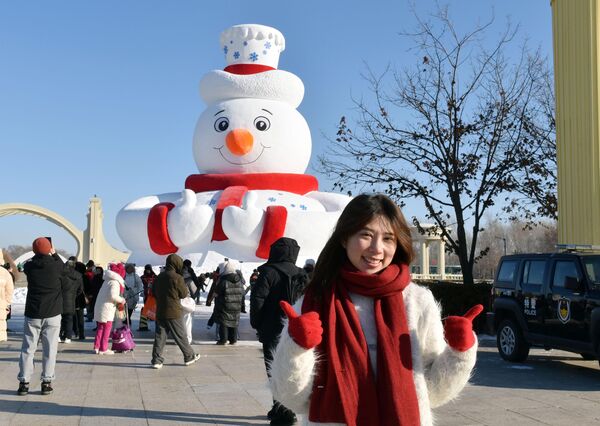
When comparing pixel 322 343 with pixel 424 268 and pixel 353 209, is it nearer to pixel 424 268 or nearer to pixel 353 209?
pixel 353 209

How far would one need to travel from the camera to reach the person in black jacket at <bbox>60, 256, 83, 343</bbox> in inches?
415

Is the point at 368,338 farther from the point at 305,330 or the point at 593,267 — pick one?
the point at 593,267

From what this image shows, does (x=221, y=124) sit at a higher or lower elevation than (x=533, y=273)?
higher

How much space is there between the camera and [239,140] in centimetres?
2358

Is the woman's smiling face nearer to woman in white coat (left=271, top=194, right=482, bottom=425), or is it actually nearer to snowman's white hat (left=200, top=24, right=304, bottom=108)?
woman in white coat (left=271, top=194, right=482, bottom=425)

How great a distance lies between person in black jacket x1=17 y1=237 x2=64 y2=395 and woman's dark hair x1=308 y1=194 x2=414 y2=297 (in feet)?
17.1

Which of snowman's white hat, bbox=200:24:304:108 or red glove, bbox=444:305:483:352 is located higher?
snowman's white hat, bbox=200:24:304:108

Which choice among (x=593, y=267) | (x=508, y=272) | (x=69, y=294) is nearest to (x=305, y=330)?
(x=593, y=267)

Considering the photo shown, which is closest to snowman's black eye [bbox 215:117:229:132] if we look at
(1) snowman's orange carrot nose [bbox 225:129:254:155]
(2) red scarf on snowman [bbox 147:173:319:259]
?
(1) snowman's orange carrot nose [bbox 225:129:254:155]

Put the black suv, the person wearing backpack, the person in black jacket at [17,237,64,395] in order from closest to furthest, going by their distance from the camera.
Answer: the person wearing backpack < the person in black jacket at [17,237,64,395] < the black suv

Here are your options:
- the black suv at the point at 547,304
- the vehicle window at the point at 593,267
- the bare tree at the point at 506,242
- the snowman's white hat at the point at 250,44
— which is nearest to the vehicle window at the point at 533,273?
the black suv at the point at 547,304

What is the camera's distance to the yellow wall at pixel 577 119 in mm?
11883

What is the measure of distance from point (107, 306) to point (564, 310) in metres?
6.83

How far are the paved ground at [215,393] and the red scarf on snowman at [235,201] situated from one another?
1280 centimetres
